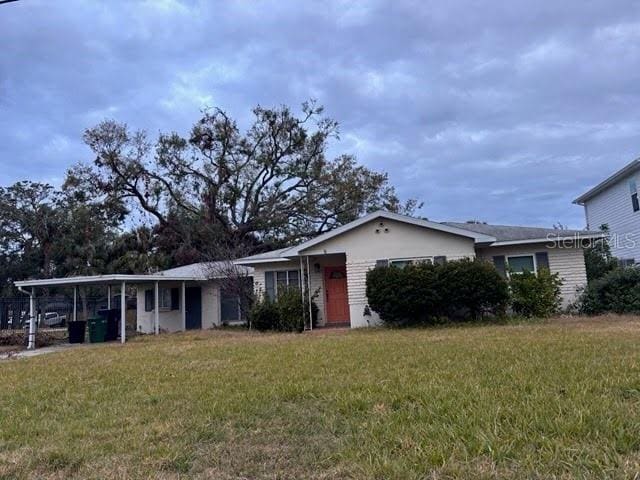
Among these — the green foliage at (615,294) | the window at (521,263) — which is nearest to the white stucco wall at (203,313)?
the window at (521,263)

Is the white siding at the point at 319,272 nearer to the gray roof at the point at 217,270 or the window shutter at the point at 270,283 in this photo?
the window shutter at the point at 270,283

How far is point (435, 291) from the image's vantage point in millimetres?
14758

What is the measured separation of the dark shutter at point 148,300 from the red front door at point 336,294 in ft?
27.9

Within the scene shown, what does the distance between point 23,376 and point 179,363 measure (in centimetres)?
265

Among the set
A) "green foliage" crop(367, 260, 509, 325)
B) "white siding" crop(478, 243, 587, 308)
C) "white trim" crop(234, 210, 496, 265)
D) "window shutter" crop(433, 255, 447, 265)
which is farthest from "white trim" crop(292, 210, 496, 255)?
"white siding" crop(478, 243, 587, 308)

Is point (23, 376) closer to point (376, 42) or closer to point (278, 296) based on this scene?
point (278, 296)

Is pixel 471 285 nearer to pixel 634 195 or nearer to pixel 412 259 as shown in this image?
pixel 412 259

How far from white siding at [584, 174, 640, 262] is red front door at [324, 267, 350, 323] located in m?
12.0

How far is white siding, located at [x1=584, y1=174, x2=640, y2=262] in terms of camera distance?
20.5 metres

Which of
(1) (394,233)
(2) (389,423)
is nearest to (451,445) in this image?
(2) (389,423)

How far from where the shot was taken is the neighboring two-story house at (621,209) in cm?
2012

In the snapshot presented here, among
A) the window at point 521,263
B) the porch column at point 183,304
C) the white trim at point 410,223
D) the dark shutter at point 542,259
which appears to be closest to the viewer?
the white trim at point 410,223

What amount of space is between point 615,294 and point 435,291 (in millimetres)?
5862

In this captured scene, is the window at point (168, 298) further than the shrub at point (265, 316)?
Yes
